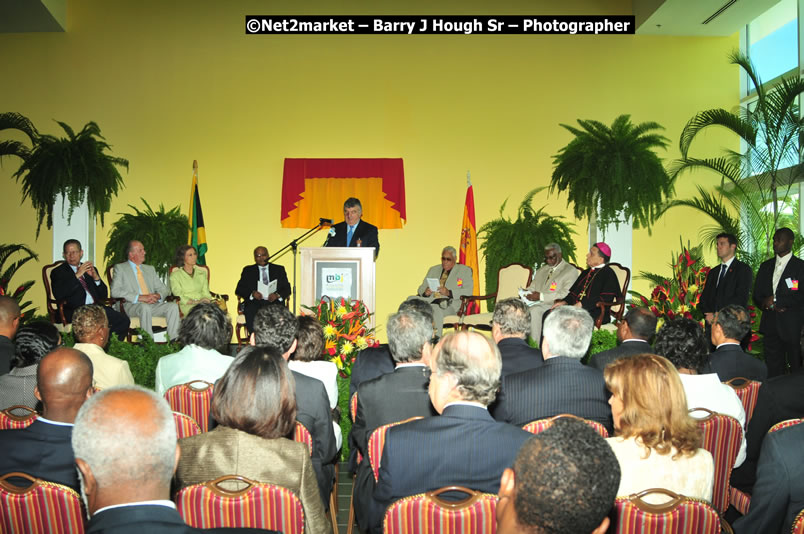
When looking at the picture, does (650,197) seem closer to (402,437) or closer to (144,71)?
(402,437)

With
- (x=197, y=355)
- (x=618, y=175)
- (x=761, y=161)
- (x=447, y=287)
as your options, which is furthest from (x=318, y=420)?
(x=761, y=161)

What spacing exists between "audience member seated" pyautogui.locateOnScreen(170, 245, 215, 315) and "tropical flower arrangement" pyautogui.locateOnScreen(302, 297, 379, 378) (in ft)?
9.13

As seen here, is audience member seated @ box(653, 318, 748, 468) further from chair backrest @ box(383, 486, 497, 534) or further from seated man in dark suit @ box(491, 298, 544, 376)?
chair backrest @ box(383, 486, 497, 534)

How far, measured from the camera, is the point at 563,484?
3.66 ft

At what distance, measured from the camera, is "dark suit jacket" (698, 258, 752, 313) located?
6676mm

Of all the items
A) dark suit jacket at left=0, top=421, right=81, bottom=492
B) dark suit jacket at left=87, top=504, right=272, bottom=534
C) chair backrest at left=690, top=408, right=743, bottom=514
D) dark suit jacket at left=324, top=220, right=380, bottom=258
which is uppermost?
dark suit jacket at left=324, top=220, right=380, bottom=258

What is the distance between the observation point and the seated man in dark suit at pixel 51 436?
2018mm

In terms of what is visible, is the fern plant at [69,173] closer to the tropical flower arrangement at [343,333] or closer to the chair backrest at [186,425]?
the tropical flower arrangement at [343,333]

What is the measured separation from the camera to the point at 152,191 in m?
9.80

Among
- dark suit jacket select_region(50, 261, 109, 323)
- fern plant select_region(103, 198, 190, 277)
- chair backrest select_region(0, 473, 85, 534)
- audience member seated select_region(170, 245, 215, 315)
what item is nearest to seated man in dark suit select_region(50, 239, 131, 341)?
dark suit jacket select_region(50, 261, 109, 323)

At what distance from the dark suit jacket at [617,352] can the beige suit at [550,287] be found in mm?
3506

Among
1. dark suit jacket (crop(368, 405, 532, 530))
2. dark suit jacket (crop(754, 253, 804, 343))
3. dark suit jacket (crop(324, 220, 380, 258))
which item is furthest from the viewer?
dark suit jacket (crop(324, 220, 380, 258))

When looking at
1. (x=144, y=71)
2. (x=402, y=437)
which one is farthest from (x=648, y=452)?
(x=144, y=71)

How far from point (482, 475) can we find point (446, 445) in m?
0.14
